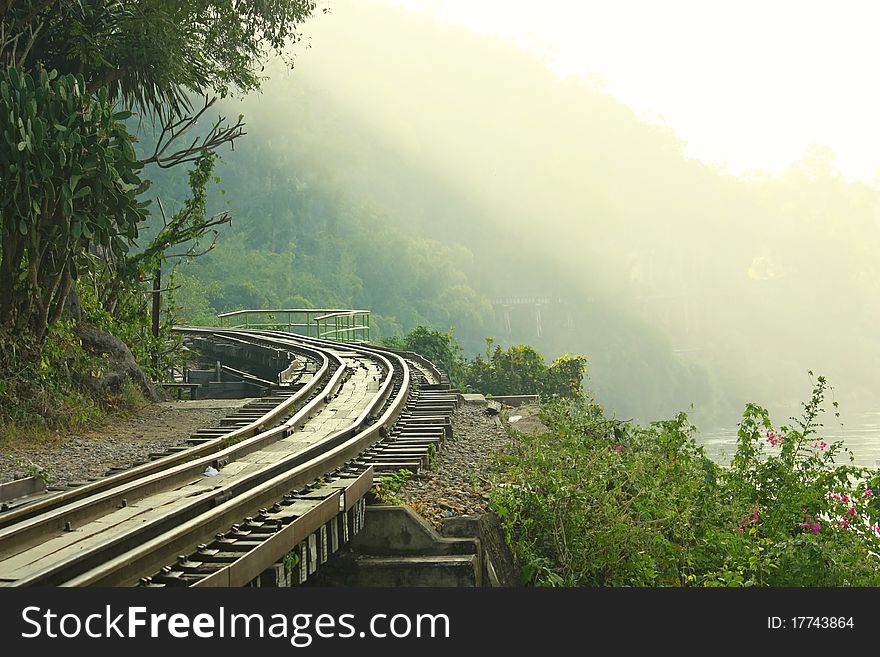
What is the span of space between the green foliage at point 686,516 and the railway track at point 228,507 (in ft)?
3.79

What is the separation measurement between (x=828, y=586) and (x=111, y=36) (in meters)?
11.2

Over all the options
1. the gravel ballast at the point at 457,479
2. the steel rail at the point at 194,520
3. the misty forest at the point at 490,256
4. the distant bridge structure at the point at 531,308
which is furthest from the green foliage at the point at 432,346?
the distant bridge structure at the point at 531,308

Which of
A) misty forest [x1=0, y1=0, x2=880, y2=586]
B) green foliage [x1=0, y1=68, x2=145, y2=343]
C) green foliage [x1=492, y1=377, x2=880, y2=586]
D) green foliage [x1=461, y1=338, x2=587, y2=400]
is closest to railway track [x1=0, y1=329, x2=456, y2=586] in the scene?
Answer: green foliage [x1=492, y1=377, x2=880, y2=586]

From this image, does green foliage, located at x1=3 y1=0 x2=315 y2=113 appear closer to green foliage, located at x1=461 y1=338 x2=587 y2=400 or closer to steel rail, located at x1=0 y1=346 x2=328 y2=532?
steel rail, located at x1=0 y1=346 x2=328 y2=532

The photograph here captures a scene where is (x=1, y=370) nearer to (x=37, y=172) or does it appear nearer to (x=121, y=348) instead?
(x=37, y=172)

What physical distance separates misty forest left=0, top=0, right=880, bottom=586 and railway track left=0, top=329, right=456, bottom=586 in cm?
133

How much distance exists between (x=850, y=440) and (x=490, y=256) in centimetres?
6241

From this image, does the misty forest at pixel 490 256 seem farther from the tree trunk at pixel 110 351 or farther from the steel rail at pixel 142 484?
the steel rail at pixel 142 484

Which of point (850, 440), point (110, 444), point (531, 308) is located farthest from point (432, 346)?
point (531, 308)

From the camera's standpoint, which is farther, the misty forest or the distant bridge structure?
the distant bridge structure

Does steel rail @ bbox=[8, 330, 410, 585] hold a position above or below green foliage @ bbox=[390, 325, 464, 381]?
below

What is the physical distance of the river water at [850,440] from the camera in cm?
2448

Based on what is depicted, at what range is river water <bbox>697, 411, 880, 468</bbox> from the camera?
80.3 feet

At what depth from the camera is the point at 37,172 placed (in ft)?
33.8
